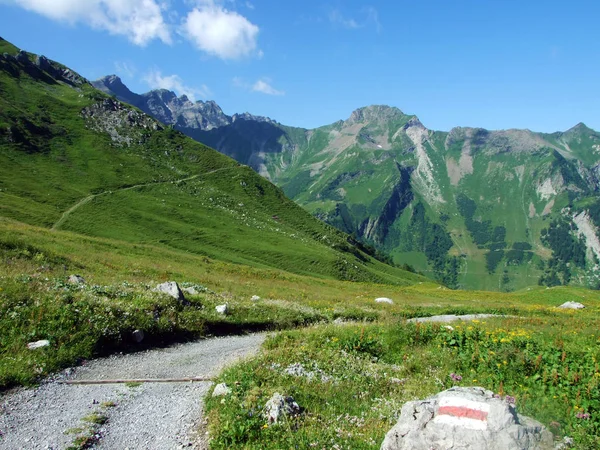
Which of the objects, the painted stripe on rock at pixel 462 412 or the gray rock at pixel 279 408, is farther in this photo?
the gray rock at pixel 279 408

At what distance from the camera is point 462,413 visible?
858cm

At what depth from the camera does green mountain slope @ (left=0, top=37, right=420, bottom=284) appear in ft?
335

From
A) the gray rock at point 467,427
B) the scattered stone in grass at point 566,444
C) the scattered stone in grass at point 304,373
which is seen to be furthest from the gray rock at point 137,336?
the scattered stone in grass at point 566,444

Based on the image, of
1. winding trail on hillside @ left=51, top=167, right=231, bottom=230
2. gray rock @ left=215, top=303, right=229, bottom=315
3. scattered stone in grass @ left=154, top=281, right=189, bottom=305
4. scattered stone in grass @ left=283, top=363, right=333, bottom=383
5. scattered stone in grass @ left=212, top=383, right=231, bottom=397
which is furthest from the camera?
winding trail on hillside @ left=51, top=167, right=231, bottom=230

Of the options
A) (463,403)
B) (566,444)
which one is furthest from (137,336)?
(566,444)

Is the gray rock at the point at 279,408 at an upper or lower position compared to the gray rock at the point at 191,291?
upper

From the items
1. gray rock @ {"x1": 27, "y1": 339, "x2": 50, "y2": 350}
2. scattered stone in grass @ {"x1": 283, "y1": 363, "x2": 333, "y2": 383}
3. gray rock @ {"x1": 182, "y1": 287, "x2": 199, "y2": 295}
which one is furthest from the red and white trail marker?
gray rock @ {"x1": 182, "y1": 287, "x2": 199, "y2": 295}

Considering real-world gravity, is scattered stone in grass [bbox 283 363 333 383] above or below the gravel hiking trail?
above

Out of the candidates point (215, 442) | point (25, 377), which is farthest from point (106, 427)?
point (25, 377)

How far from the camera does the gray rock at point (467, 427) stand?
7.89 metres

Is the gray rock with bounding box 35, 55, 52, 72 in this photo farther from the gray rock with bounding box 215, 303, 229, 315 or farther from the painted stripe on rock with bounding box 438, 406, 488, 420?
the painted stripe on rock with bounding box 438, 406, 488, 420

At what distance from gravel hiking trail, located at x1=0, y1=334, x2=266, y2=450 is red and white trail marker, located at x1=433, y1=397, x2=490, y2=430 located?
5811mm

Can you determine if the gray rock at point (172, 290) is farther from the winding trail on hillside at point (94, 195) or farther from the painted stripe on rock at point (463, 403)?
the winding trail on hillside at point (94, 195)

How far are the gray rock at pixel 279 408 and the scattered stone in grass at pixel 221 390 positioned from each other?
1746mm
